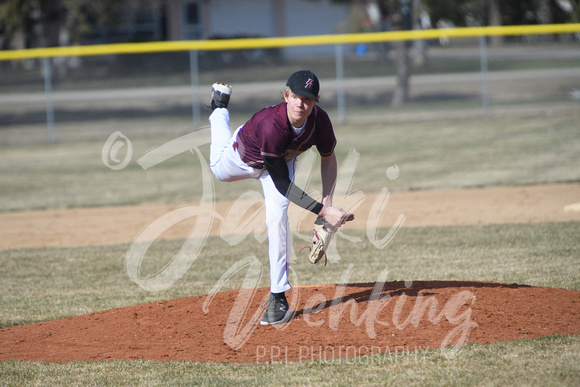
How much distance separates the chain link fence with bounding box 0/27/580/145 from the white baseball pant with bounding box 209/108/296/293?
12.6 m

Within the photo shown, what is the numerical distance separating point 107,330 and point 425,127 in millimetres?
13890

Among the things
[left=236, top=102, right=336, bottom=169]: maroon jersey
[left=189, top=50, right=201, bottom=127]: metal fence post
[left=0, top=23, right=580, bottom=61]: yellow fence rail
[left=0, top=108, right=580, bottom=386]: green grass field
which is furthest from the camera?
[left=189, top=50, right=201, bottom=127]: metal fence post

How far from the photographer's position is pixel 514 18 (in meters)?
29.6

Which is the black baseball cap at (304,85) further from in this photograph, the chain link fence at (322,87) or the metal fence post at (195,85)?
the chain link fence at (322,87)

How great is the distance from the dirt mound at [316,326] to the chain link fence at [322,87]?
42.2 feet

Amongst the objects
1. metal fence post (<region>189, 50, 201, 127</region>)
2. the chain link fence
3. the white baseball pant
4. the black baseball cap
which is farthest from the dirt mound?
the chain link fence

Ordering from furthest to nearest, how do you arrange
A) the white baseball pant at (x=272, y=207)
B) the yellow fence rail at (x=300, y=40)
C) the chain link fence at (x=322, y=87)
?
the chain link fence at (x=322, y=87), the yellow fence rail at (x=300, y=40), the white baseball pant at (x=272, y=207)

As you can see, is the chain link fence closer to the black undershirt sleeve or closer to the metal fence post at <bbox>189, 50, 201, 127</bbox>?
the metal fence post at <bbox>189, 50, 201, 127</bbox>

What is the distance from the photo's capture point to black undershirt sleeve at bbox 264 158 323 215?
436 centimetres

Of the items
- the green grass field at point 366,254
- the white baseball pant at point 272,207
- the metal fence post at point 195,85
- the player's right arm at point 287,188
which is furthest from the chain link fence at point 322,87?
the player's right arm at point 287,188

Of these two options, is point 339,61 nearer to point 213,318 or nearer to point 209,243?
point 209,243

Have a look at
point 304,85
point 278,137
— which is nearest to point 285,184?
point 278,137

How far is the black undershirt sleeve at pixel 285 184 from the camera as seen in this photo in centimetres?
436

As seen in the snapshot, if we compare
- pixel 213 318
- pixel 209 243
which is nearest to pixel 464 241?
pixel 209 243
